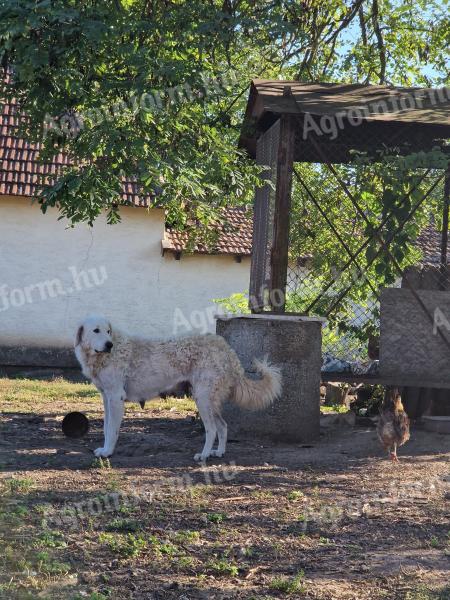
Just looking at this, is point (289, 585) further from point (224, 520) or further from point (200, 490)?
point (200, 490)

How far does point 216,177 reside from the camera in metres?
10.4

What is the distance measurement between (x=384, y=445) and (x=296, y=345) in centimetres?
156

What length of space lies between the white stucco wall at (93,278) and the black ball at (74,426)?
9.32 metres

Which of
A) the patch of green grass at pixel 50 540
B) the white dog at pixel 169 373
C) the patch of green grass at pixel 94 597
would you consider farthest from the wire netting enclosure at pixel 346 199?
the patch of green grass at pixel 94 597

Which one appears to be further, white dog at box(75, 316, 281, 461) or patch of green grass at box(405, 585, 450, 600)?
white dog at box(75, 316, 281, 461)

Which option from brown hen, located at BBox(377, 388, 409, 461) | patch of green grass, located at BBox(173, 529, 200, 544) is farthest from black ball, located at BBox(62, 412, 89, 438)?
patch of green grass, located at BBox(173, 529, 200, 544)

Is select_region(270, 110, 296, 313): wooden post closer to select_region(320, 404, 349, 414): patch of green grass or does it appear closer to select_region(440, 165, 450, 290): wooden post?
select_region(440, 165, 450, 290): wooden post

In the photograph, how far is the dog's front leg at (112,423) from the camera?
8695 millimetres

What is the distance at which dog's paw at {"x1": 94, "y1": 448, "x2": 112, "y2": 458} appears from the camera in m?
8.65

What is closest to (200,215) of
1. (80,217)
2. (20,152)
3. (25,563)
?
(80,217)

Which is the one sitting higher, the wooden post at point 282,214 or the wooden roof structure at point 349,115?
the wooden roof structure at point 349,115

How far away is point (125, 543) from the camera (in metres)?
5.52

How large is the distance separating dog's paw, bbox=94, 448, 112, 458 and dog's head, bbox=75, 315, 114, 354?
0.97 m

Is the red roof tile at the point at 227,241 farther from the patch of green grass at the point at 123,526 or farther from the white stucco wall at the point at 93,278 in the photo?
the patch of green grass at the point at 123,526
